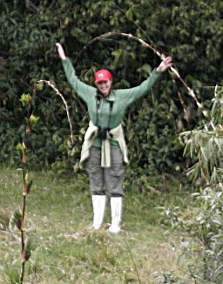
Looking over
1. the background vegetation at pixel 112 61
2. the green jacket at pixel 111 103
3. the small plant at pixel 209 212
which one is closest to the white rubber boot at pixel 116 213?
the green jacket at pixel 111 103

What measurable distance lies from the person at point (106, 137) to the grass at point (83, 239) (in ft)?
0.96

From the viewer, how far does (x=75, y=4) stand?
32.4 feet

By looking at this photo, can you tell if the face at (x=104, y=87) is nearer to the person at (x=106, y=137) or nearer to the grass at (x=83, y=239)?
the person at (x=106, y=137)

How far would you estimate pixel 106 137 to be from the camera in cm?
706

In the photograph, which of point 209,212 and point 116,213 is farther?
point 116,213

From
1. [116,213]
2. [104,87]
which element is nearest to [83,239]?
[116,213]

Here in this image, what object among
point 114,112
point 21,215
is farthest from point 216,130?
point 114,112

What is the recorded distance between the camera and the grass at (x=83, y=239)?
5727mm

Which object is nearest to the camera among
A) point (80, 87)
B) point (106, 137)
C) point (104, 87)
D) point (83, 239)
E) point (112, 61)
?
point (83, 239)

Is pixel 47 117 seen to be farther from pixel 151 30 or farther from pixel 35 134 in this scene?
pixel 151 30

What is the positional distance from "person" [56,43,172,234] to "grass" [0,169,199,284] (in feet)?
0.96

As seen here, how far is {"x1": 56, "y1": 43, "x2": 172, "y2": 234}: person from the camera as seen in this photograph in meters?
7.00

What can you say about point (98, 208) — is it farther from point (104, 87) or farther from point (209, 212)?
point (209, 212)

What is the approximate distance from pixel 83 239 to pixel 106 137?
0.91 meters
